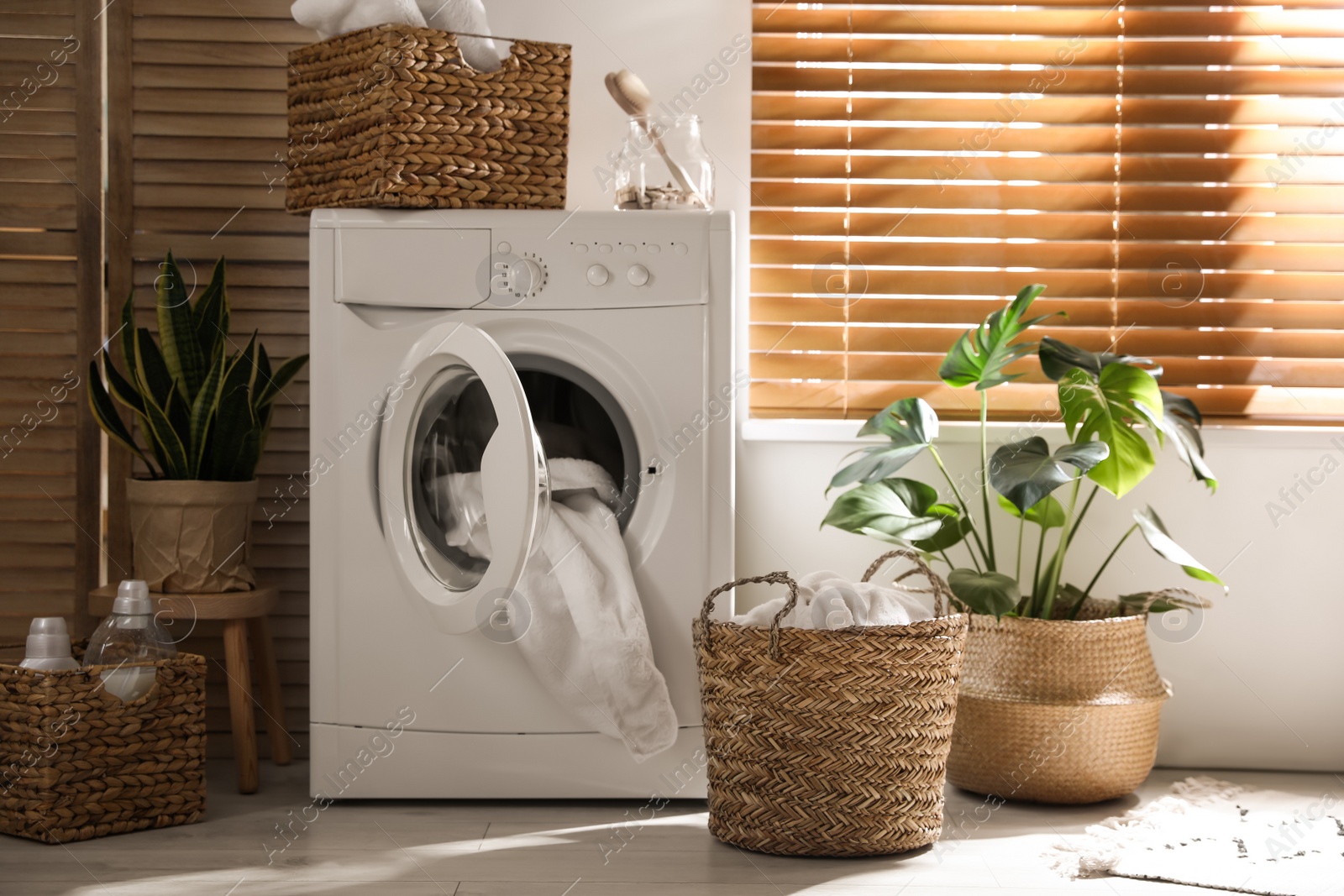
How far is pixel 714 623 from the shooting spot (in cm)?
154

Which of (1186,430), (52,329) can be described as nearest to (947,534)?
(1186,430)

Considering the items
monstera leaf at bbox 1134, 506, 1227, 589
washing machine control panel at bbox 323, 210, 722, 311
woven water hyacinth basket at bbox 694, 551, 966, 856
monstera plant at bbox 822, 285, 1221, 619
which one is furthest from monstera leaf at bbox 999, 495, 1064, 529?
washing machine control panel at bbox 323, 210, 722, 311

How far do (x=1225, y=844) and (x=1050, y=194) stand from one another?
1184mm

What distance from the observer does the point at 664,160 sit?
74.0 inches

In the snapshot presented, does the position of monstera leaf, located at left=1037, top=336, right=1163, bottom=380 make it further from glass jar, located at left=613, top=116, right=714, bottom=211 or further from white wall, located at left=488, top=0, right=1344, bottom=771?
glass jar, located at left=613, top=116, right=714, bottom=211

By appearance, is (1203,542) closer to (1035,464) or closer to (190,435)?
(1035,464)

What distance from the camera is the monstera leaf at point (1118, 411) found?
170cm

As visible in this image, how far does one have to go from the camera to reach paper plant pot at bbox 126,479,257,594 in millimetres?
1790

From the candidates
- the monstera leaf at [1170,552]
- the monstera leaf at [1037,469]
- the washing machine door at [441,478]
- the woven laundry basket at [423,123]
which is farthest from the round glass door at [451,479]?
the monstera leaf at [1170,552]

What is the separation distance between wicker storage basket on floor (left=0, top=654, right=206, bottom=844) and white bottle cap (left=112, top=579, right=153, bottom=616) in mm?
87

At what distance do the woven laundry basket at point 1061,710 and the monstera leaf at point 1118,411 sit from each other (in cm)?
24

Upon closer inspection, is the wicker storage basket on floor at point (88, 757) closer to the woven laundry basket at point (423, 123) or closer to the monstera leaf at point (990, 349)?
the woven laundry basket at point (423, 123)

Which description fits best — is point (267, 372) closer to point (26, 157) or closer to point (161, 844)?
point (26, 157)

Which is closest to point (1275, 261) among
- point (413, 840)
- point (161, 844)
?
point (413, 840)
